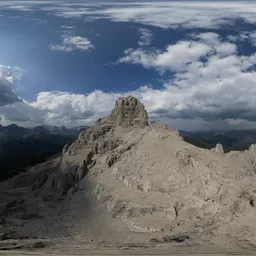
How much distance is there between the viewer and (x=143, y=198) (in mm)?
67938

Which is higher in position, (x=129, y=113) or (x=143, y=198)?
(x=129, y=113)

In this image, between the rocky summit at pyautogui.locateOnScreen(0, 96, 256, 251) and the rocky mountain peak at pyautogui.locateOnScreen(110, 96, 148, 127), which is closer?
the rocky summit at pyautogui.locateOnScreen(0, 96, 256, 251)

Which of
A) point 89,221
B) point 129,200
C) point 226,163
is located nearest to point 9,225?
point 89,221

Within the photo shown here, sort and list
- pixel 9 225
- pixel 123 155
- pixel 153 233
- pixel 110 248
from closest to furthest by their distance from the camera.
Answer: pixel 110 248, pixel 153 233, pixel 9 225, pixel 123 155

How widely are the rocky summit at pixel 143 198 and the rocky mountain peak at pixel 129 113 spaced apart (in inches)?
372

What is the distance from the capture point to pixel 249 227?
182ft

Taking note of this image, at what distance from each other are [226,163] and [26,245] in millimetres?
36010

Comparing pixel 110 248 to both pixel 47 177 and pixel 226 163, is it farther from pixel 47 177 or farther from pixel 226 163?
pixel 47 177

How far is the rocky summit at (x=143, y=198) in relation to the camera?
57344 mm

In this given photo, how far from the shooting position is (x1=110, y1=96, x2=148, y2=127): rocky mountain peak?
105 metres

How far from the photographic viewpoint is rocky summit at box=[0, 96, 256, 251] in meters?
57.3

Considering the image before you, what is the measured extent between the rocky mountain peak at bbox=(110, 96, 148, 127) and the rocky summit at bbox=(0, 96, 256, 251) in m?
9.45

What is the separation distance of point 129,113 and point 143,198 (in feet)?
139

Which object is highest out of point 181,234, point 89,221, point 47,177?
point 181,234
